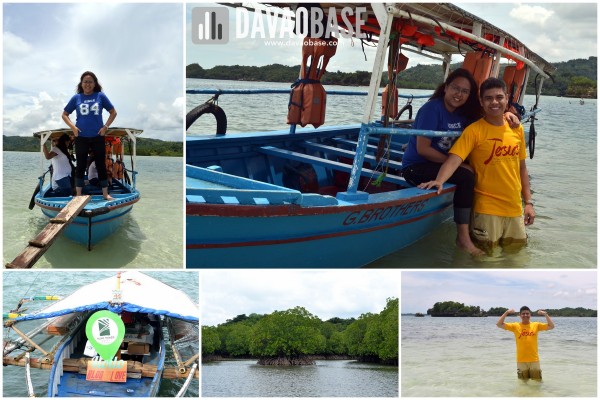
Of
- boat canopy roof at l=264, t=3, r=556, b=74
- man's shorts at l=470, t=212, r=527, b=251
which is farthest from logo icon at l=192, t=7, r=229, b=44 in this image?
man's shorts at l=470, t=212, r=527, b=251

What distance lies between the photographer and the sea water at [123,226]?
6141 millimetres

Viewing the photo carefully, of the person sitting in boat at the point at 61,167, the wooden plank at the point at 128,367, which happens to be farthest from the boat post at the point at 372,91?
the person sitting in boat at the point at 61,167

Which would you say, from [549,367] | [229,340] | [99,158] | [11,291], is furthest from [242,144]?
[549,367]

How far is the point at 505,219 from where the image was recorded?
15.7ft

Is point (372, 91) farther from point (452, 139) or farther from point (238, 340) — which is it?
point (238, 340)

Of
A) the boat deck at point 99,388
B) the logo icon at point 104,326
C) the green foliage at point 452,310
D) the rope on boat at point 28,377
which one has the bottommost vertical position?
the boat deck at point 99,388

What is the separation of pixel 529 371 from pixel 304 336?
6.59 feet

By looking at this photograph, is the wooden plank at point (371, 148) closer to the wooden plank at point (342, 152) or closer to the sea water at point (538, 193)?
the wooden plank at point (342, 152)

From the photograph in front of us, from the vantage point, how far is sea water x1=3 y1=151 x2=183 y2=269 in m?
6.14

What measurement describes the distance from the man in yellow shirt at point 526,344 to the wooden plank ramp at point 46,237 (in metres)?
3.69

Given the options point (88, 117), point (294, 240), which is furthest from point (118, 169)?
point (294, 240)

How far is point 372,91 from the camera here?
474 cm

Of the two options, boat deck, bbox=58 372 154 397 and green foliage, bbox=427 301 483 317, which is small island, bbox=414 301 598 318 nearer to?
green foliage, bbox=427 301 483 317

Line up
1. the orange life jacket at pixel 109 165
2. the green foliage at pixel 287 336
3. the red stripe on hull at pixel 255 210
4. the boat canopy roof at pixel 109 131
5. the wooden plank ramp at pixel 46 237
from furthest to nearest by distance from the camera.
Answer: the orange life jacket at pixel 109 165, the boat canopy roof at pixel 109 131, the green foliage at pixel 287 336, the wooden plank ramp at pixel 46 237, the red stripe on hull at pixel 255 210
